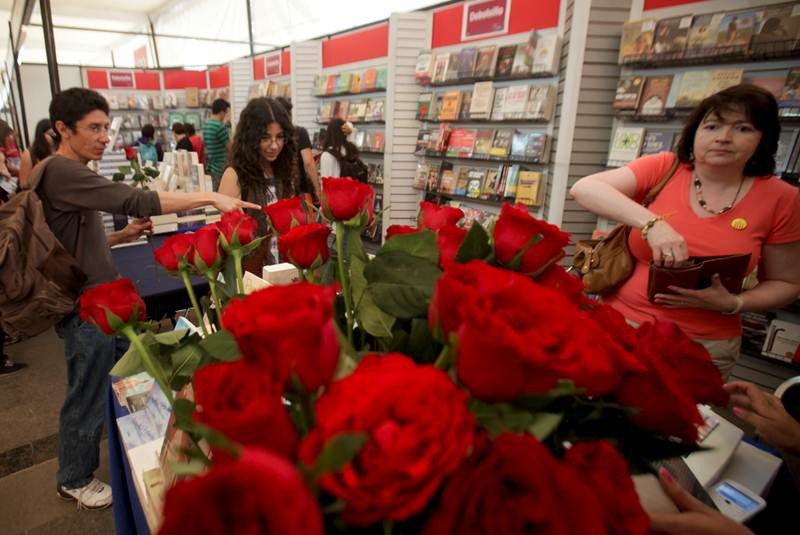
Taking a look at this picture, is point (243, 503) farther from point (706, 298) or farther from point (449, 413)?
point (706, 298)

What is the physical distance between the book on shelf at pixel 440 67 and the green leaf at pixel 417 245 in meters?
4.16

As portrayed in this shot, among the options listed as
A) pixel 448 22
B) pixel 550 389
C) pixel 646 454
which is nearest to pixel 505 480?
pixel 550 389

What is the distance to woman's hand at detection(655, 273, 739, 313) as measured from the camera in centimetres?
133

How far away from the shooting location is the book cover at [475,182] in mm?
4141

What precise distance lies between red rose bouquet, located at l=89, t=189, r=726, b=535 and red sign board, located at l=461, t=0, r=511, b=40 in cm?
400

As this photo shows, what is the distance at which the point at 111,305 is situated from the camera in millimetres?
580

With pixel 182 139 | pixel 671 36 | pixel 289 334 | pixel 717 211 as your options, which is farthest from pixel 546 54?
pixel 182 139

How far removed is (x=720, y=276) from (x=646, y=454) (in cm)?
116

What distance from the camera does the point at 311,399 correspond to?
34cm

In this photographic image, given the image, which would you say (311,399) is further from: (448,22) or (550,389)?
(448,22)

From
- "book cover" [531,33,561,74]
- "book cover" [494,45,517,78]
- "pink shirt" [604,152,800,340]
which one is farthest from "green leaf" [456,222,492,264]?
"book cover" [494,45,517,78]

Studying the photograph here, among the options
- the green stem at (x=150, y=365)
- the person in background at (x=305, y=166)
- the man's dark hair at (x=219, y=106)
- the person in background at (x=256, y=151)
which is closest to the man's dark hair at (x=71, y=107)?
the person in background at (x=256, y=151)

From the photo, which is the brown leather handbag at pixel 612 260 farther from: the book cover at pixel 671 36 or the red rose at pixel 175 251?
the book cover at pixel 671 36

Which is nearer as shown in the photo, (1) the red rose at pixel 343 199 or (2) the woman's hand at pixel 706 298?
(1) the red rose at pixel 343 199
